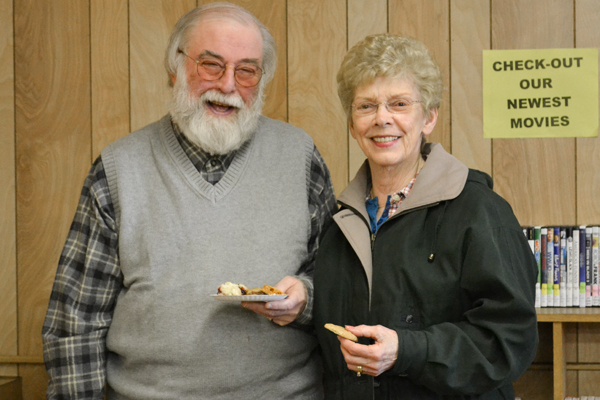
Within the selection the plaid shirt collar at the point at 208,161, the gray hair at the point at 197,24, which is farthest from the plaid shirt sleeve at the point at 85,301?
the gray hair at the point at 197,24

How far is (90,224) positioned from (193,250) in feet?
0.97

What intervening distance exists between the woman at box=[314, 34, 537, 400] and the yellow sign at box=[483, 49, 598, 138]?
29.4 inches

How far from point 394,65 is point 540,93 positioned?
982 millimetres

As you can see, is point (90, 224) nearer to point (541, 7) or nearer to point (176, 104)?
point (176, 104)

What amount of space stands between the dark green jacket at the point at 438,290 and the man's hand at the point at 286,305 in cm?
5

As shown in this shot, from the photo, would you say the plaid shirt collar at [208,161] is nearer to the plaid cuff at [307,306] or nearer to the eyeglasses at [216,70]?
the eyeglasses at [216,70]

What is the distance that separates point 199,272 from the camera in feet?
5.15

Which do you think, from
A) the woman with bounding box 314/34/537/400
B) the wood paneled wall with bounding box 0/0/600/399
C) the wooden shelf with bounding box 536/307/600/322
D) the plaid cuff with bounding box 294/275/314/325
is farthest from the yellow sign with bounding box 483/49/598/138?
the plaid cuff with bounding box 294/275/314/325

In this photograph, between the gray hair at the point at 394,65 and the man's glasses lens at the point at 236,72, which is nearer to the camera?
the gray hair at the point at 394,65

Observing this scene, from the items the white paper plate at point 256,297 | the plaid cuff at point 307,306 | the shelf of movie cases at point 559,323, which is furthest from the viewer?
the shelf of movie cases at point 559,323

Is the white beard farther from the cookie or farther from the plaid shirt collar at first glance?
the cookie

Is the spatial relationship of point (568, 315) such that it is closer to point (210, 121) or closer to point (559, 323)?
point (559, 323)

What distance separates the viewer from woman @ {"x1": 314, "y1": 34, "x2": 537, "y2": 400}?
1.23 m

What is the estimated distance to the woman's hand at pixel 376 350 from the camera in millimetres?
1219
